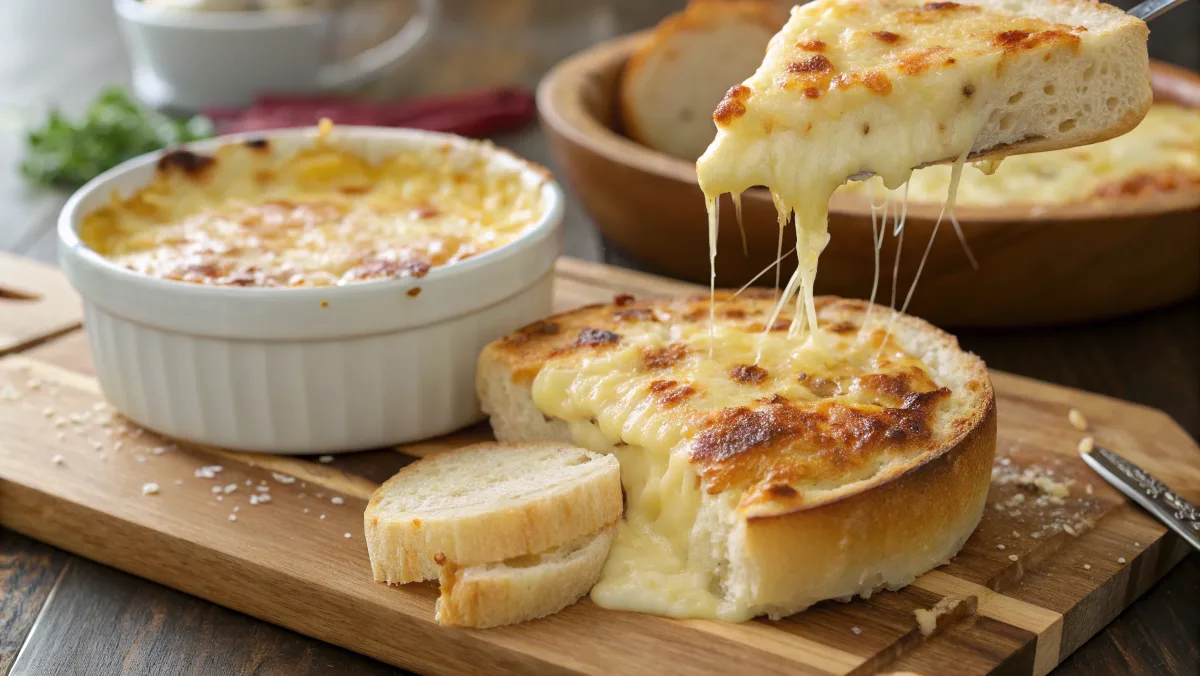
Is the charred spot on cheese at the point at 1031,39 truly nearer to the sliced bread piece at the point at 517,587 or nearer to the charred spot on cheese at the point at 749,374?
the charred spot on cheese at the point at 749,374

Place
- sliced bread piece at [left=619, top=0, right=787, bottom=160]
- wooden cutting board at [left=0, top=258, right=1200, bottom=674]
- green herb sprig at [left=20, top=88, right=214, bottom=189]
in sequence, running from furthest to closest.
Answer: green herb sprig at [left=20, top=88, right=214, bottom=189]
sliced bread piece at [left=619, top=0, right=787, bottom=160]
wooden cutting board at [left=0, top=258, right=1200, bottom=674]

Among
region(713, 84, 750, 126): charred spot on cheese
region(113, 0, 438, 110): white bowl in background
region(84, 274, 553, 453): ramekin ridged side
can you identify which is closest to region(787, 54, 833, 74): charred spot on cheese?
region(713, 84, 750, 126): charred spot on cheese

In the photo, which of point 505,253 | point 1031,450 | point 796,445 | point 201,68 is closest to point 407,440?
point 505,253

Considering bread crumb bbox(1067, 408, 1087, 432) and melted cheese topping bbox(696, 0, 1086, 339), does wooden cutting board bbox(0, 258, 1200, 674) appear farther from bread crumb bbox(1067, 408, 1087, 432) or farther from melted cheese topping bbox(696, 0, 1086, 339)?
melted cheese topping bbox(696, 0, 1086, 339)


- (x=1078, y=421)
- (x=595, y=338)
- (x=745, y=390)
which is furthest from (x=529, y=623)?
(x=1078, y=421)

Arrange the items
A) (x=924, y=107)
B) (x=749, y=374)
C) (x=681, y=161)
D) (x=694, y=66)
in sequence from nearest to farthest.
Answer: (x=924, y=107), (x=749, y=374), (x=681, y=161), (x=694, y=66)

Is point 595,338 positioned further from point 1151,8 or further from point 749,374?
point 1151,8
